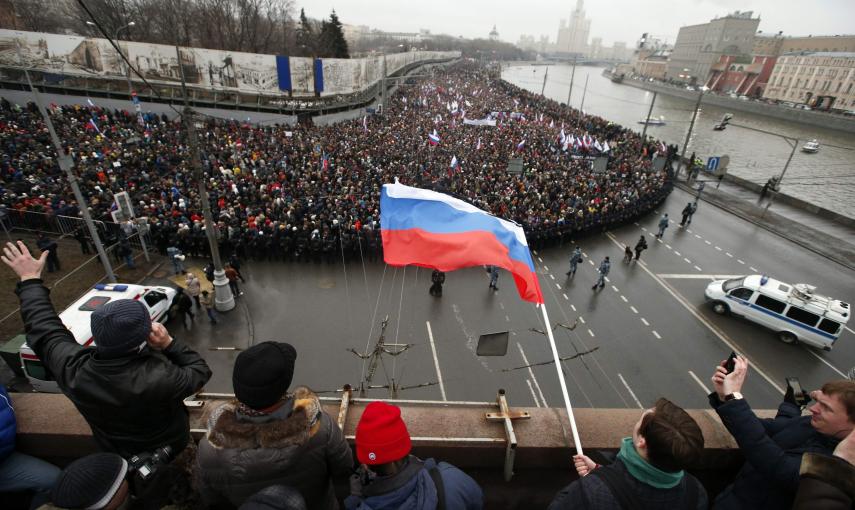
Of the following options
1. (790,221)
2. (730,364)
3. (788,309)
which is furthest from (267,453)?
(790,221)

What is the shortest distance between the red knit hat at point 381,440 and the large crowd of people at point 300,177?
13348 mm

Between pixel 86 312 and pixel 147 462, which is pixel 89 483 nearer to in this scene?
pixel 147 462

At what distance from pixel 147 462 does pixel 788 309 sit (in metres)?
16.3

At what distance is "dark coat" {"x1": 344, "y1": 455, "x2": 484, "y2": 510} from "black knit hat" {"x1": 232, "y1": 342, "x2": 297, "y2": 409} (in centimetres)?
59

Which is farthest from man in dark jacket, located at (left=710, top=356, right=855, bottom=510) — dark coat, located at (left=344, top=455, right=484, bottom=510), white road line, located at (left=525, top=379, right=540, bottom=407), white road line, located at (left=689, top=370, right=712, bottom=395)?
white road line, located at (left=689, top=370, right=712, bottom=395)

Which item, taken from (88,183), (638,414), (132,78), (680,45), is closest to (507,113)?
(132,78)

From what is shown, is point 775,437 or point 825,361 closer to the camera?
point 775,437

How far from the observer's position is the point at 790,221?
22.7m

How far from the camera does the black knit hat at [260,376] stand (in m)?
1.81

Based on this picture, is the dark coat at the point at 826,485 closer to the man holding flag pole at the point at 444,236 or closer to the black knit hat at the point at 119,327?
the black knit hat at the point at 119,327

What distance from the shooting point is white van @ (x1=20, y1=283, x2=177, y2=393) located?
845cm

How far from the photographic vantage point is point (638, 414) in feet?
11.3

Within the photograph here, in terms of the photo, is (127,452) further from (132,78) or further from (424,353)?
(132,78)

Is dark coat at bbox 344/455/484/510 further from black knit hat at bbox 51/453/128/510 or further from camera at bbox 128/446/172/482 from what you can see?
camera at bbox 128/446/172/482
